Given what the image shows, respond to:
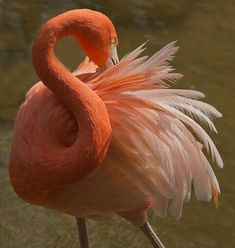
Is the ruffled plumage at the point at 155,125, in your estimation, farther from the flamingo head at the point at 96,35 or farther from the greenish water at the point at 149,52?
the greenish water at the point at 149,52

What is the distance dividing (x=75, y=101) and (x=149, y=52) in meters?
2.26

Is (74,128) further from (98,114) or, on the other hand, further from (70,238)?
(70,238)

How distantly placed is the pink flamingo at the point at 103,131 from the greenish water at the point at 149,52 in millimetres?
708

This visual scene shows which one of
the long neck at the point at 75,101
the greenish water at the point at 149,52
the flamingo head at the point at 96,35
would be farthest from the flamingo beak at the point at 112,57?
the greenish water at the point at 149,52

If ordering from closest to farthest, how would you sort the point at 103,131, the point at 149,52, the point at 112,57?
the point at 103,131, the point at 112,57, the point at 149,52

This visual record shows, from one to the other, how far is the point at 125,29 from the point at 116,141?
251 centimetres

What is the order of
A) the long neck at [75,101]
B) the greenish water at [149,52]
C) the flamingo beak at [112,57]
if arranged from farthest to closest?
the greenish water at [149,52] < the flamingo beak at [112,57] < the long neck at [75,101]

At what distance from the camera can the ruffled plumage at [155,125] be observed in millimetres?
2359

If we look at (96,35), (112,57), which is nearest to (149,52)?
(112,57)

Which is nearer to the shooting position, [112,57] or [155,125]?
[155,125]

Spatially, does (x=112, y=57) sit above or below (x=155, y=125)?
above

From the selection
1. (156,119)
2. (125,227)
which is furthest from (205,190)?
(125,227)

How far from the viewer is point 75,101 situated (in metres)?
2.30

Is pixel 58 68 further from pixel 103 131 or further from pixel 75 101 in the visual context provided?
pixel 103 131
